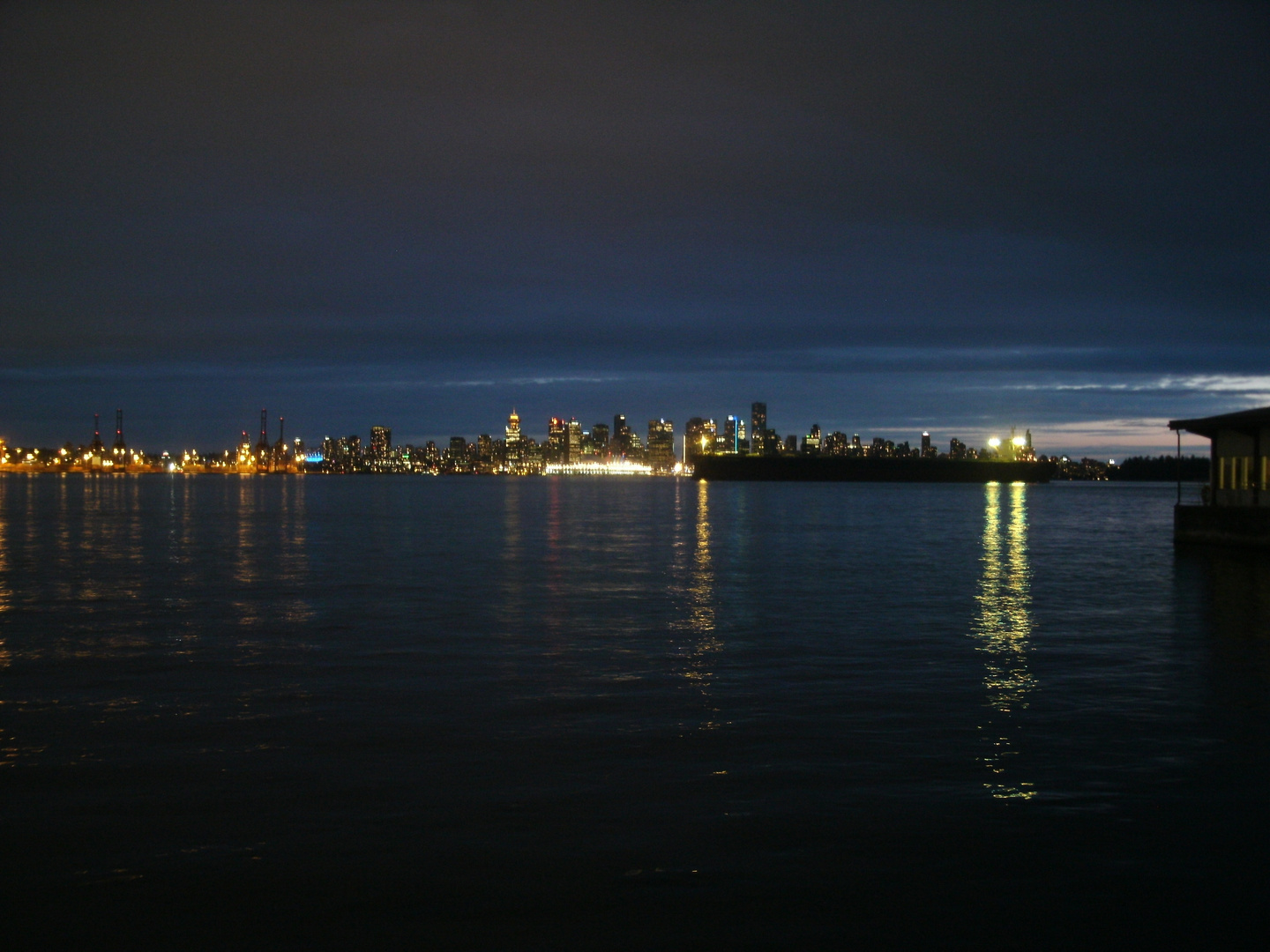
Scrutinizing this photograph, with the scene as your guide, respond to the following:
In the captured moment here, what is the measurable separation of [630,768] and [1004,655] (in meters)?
8.87

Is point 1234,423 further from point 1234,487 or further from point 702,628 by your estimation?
point 702,628

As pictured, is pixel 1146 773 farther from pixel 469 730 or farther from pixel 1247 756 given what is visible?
pixel 469 730

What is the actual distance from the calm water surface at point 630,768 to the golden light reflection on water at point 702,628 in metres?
0.14

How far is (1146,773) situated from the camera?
9812 millimetres

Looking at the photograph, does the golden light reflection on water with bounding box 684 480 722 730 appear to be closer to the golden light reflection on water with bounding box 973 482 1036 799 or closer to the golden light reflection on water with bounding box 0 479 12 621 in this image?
the golden light reflection on water with bounding box 973 482 1036 799

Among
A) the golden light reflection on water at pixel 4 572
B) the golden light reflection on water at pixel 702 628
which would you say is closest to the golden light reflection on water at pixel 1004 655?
the golden light reflection on water at pixel 702 628

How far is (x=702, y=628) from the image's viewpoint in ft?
63.9

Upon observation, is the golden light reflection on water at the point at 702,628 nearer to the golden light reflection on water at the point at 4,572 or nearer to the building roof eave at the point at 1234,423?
the golden light reflection on water at the point at 4,572

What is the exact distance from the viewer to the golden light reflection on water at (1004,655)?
9.97 m

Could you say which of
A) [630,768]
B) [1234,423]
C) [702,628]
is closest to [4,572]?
[702,628]

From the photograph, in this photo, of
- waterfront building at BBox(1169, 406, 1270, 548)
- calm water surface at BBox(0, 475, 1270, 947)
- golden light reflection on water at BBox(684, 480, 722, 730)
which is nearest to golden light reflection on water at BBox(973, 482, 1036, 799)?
calm water surface at BBox(0, 475, 1270, 947)

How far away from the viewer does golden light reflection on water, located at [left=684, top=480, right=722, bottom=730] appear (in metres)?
13.8

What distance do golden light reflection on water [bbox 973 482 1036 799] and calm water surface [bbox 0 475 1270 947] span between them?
81mm

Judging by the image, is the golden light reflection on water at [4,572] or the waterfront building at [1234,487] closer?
the golden light reflection on water at [4,572]
